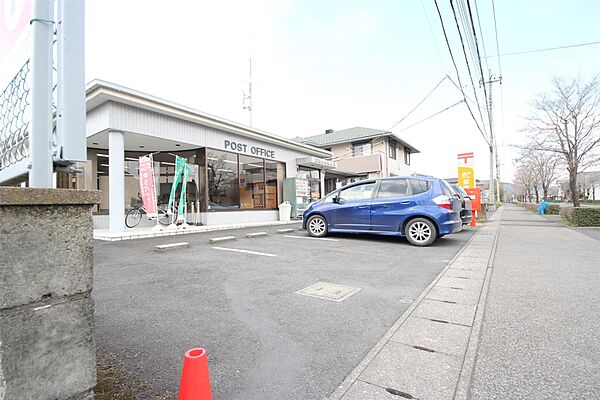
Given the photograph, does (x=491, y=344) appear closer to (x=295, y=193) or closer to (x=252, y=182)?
(x=252, y=182)

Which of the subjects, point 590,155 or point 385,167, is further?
point 385,167

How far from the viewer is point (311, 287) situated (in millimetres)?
3955

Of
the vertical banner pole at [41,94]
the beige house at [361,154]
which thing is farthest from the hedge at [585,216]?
the vertical banner pole at [41,94]

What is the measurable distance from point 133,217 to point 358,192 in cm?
815

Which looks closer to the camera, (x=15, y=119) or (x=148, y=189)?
(x=15, y=119)

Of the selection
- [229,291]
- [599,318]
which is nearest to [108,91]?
[229,291]

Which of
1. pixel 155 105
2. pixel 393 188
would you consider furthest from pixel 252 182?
pixel 393 188

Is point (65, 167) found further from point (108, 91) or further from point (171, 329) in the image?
point (108, 91)

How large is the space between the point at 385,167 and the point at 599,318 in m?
21.2

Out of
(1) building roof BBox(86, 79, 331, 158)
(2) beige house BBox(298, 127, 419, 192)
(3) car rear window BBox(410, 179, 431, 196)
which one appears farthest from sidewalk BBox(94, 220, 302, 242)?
(2) beige house BBox(298, 127, 419, 192)

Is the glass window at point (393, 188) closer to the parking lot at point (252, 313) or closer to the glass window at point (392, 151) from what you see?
the parking lot at point (252, 313)

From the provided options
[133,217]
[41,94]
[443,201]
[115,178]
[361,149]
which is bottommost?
[133,217]

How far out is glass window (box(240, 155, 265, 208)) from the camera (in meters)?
12.9

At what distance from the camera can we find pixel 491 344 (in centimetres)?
248
